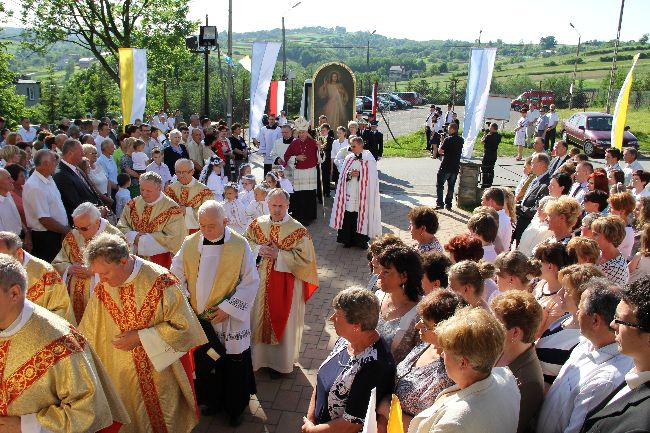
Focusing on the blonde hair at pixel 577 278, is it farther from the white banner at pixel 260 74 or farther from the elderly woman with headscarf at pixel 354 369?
the white banner at pixel 260 74

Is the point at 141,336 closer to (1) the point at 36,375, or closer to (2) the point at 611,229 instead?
(1) the point at 36,375

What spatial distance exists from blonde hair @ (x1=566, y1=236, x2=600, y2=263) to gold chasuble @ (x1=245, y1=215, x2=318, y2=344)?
7.54 ft

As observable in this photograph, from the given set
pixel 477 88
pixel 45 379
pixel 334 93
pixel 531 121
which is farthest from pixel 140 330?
pixel 531 121

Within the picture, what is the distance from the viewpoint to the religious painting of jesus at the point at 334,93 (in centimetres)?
1558

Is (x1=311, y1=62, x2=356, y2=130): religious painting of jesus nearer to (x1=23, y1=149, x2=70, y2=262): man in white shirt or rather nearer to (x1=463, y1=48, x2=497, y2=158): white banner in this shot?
(x1=463, y1=48, x2=497, y2=158): white banner

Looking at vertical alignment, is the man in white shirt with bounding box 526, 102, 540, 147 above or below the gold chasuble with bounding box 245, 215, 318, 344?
above

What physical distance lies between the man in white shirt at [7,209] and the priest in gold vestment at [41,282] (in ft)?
7.45

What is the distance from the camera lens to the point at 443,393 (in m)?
2.59

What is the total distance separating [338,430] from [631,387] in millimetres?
1417

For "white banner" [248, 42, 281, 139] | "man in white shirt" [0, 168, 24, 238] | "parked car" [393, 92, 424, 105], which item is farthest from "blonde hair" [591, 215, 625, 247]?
"parked car" [393, 92, 424, 105]

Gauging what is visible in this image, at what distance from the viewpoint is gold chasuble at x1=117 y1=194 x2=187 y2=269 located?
5691 mm

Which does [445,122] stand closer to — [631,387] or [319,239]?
[319,239]

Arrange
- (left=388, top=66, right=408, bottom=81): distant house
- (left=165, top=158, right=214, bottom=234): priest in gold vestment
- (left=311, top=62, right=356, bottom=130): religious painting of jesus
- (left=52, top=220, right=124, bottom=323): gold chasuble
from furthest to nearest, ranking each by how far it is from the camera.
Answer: (left=388, top=66, right=408, bottom=81): distant house, (left=311, top=62, right=356, bottom=130): religious painting of jesus, (left=165, top=158, right=214, bottom=234): priest in gold vestment, (left=52, top=220, right=124, bottom=323): gold chasuble

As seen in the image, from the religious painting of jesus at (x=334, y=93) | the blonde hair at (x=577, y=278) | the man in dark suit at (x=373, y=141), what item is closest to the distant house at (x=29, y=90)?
the religious painting of jesus at (x=334, y=93)
